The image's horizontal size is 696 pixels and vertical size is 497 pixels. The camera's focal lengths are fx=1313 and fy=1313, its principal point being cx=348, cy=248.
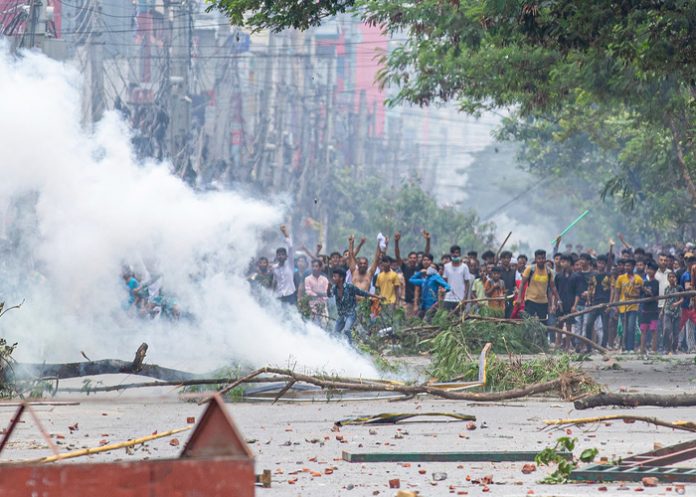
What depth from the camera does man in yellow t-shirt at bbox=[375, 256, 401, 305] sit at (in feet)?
62.3

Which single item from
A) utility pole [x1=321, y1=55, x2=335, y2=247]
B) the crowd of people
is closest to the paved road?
the crowd of people

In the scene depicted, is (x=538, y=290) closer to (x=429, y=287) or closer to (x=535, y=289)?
(x=535, y=289)

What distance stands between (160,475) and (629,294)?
52.8ft

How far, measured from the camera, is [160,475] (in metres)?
4.07

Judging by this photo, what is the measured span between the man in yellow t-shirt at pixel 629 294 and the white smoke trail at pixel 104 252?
5.64 m

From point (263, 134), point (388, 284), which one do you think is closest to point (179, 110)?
A: point (263, 134)

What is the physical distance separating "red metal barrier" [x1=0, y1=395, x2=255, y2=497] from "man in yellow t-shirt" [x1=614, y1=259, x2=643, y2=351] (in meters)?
15.9

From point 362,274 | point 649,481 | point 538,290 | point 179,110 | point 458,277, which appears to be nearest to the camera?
point 649,481

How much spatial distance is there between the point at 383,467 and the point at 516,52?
32.7 feet

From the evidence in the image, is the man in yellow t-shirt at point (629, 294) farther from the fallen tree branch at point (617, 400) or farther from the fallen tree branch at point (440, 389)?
the fallen tree branch at point (617, 400)

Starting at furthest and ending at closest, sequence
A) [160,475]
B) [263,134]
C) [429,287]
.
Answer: [263,134] → [429,287] → [160,475]

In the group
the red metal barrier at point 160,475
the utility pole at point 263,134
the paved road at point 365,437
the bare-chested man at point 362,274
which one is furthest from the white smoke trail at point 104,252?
the utility pole at point 263,134

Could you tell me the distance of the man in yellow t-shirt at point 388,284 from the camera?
18984 millimetres

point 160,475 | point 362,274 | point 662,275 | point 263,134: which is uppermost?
point 160,475
